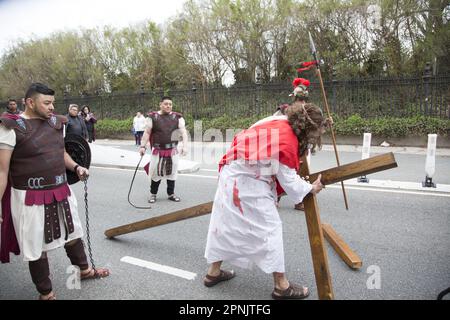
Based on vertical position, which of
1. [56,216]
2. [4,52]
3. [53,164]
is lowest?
[56,216]

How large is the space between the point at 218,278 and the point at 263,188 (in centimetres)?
106

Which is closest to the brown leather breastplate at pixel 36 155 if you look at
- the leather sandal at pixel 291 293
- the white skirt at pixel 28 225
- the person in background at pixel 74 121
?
the white skirt at pixel 28 225

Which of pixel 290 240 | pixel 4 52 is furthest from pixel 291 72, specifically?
pixel 4 52

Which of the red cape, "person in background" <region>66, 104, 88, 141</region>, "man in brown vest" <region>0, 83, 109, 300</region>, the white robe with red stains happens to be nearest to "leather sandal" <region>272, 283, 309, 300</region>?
the white robe with red stains

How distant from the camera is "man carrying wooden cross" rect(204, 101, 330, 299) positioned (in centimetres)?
275

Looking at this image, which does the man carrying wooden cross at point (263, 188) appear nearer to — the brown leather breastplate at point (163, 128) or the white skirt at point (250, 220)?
the white skirt at point (250, 220)

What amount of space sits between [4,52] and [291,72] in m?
15.8

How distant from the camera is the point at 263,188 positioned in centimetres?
293

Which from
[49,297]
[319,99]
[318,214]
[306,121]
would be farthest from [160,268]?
[319,99]

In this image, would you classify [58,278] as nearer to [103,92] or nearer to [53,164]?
[53,164]

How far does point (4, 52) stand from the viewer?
1975 centimetres

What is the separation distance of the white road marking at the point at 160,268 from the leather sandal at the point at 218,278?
227 millimetres

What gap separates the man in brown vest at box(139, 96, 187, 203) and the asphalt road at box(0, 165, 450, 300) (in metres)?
0.49
